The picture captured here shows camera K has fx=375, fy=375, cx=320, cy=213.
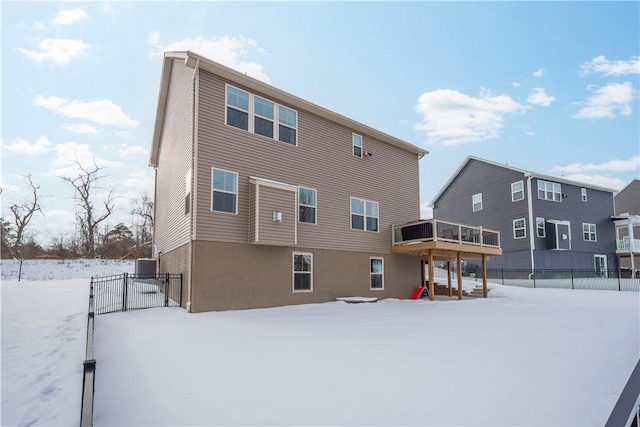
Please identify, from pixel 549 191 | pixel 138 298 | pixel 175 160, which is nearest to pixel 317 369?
pixel 138 298

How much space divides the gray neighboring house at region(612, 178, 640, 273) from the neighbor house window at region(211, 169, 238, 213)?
25.8m

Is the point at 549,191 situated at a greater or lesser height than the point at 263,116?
lesser

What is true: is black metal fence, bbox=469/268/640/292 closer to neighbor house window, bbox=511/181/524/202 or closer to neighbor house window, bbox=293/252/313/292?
neighbor house window, bbox=511/181/524/202

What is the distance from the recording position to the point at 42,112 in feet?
70.0

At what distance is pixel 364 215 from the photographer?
49.3 feet

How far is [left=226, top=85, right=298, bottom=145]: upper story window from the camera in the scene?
11.6 metres

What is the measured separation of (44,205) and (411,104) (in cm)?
2948

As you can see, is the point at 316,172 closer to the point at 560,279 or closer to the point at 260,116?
the point at 260,116

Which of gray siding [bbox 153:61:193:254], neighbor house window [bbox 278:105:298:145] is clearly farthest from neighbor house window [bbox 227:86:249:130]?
neighbor house window [bbox 278:105:298:145]

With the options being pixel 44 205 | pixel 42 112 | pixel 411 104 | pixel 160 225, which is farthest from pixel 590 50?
pixel 44 205

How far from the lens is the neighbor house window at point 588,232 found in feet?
85.5

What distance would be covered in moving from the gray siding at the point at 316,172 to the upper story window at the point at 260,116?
8.5 inches

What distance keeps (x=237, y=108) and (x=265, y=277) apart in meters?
5.31

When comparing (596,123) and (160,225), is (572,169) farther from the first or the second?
(160,225)
